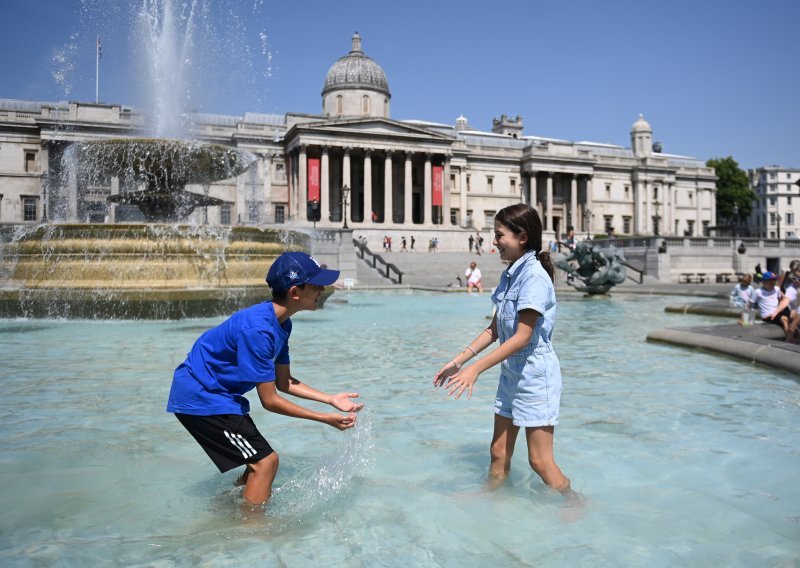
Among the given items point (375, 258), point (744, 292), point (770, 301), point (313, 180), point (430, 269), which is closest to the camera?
point (770, 301)

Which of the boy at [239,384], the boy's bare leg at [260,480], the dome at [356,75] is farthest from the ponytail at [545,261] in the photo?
the dome at [356,75]

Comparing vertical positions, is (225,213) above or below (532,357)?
above

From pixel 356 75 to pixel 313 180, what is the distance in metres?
12.6

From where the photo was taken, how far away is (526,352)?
11.4ft

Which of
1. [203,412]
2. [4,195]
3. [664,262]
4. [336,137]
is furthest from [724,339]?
[4,195]

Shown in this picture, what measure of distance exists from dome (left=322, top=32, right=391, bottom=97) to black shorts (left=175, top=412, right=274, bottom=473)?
2367 inches

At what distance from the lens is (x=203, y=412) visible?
126 inches

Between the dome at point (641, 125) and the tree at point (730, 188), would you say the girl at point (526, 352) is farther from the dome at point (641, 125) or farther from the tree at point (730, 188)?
the tree at point (730, 188)

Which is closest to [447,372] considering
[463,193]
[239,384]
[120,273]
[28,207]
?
[239,384]

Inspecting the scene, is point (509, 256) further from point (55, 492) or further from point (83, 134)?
point (83, 134)

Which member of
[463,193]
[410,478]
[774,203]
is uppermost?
[774,203]

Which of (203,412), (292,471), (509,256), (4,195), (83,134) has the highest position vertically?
(83,134)

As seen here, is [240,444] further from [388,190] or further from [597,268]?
[388,190]

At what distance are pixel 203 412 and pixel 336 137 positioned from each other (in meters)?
54.2
